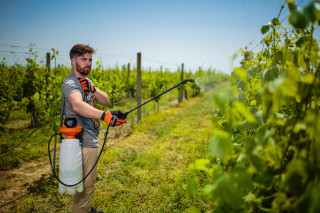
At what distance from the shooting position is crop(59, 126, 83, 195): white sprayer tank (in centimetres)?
180

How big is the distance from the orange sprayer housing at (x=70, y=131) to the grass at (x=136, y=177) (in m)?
1.19

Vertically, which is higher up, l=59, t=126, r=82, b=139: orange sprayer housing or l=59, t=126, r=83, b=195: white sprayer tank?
l=59, t=126, r=82, b=139: orange sprayer housing

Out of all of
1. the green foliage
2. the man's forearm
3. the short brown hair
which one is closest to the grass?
the green foliage

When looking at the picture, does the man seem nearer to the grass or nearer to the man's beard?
the man's beard

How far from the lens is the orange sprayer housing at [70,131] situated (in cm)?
183

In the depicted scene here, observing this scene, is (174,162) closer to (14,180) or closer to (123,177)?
(123,177)

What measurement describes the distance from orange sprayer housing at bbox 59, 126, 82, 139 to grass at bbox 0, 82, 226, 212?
119 centimetres

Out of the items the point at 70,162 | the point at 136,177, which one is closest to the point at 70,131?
the point at 70,162

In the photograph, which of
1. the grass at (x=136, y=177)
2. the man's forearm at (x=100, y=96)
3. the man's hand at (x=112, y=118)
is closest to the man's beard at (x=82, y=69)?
the man's forearm at (x=100, y=96)

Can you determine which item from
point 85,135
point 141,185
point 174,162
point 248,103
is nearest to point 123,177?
point 141,185

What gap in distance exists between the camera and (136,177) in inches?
147

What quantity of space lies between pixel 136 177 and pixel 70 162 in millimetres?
2177

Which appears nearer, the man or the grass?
the man

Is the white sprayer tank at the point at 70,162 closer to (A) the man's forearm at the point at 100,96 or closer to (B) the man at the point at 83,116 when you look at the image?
(B) the man at the point at 83,116
